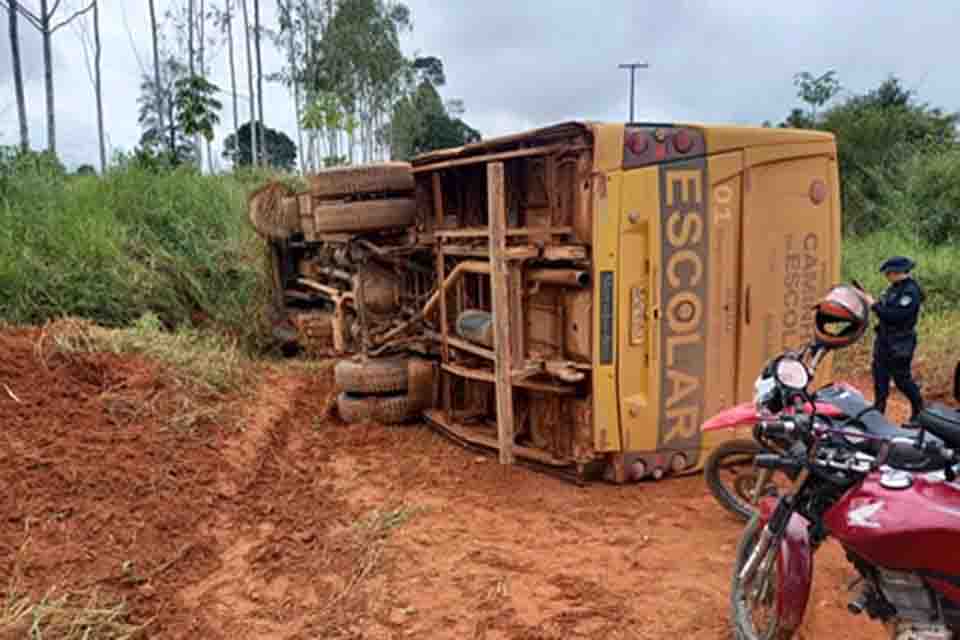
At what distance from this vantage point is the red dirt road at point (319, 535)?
2771 millimetres

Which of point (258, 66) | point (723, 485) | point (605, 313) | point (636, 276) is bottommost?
point (723, 485)

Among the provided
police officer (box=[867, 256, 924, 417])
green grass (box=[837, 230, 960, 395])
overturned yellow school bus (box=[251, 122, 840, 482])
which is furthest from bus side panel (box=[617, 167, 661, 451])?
green grass (box=[837, 230, 960, 395])

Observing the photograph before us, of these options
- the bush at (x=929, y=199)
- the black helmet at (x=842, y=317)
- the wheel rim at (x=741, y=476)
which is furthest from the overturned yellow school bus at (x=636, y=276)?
the bush at (x=929, y=199)

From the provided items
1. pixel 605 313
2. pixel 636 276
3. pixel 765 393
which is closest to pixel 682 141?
pixel 636 276

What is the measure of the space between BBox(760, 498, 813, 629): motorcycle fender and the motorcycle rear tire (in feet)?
4.08

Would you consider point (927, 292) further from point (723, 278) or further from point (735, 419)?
point (735, 419)

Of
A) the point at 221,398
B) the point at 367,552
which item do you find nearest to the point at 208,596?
the point at 367,552

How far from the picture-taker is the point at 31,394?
13.1 feet

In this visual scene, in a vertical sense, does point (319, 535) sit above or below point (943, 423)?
below

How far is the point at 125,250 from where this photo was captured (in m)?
7.74

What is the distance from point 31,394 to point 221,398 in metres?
1.30

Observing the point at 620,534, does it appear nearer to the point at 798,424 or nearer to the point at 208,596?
the point at 798,424

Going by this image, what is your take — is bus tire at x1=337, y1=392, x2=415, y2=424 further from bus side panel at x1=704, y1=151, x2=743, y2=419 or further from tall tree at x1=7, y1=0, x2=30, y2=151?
tall tree at x1=7, y1=0, x2=30, y2=151

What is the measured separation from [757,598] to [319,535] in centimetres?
222
